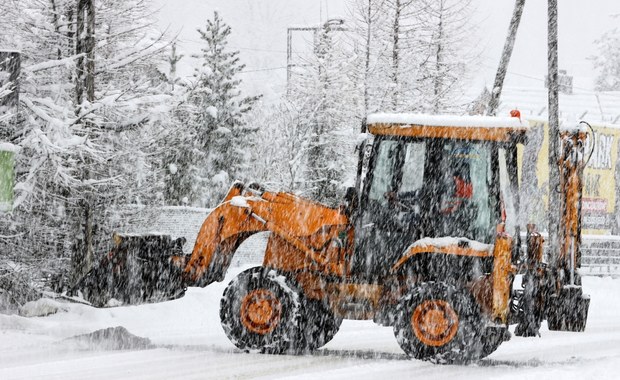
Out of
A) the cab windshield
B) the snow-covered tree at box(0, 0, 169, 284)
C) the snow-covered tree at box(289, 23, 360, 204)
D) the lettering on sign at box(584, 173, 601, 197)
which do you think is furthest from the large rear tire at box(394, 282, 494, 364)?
the lettering on sign at box(584, 173, 601, 197)

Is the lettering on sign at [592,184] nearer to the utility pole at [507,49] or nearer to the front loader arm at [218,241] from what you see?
the utility pole at [507,49]

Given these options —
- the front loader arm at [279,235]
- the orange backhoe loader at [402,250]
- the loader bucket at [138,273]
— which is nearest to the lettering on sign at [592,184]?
the orange backhoe loader at [402,250]

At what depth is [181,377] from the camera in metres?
8.56

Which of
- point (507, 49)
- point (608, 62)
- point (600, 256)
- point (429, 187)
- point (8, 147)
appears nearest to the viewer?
point (429, 187)

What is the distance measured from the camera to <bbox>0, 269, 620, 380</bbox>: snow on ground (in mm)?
8852

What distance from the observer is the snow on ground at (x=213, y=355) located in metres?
8.85

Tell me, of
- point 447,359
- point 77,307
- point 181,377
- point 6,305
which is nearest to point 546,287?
point 447,359

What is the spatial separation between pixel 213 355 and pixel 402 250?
2281 mm

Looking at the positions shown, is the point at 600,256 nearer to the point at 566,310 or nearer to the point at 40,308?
the point at 566,310

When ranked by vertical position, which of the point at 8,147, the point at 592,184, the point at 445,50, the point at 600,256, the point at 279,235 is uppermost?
the point at 445,50

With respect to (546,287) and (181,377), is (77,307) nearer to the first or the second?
(181,377)

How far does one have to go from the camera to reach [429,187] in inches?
396

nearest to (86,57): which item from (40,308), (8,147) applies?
(8,147)

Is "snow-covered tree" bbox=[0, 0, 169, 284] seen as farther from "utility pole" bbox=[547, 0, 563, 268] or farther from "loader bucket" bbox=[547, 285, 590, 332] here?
"utility pole" bbox=[547, 0, 563, 268]
